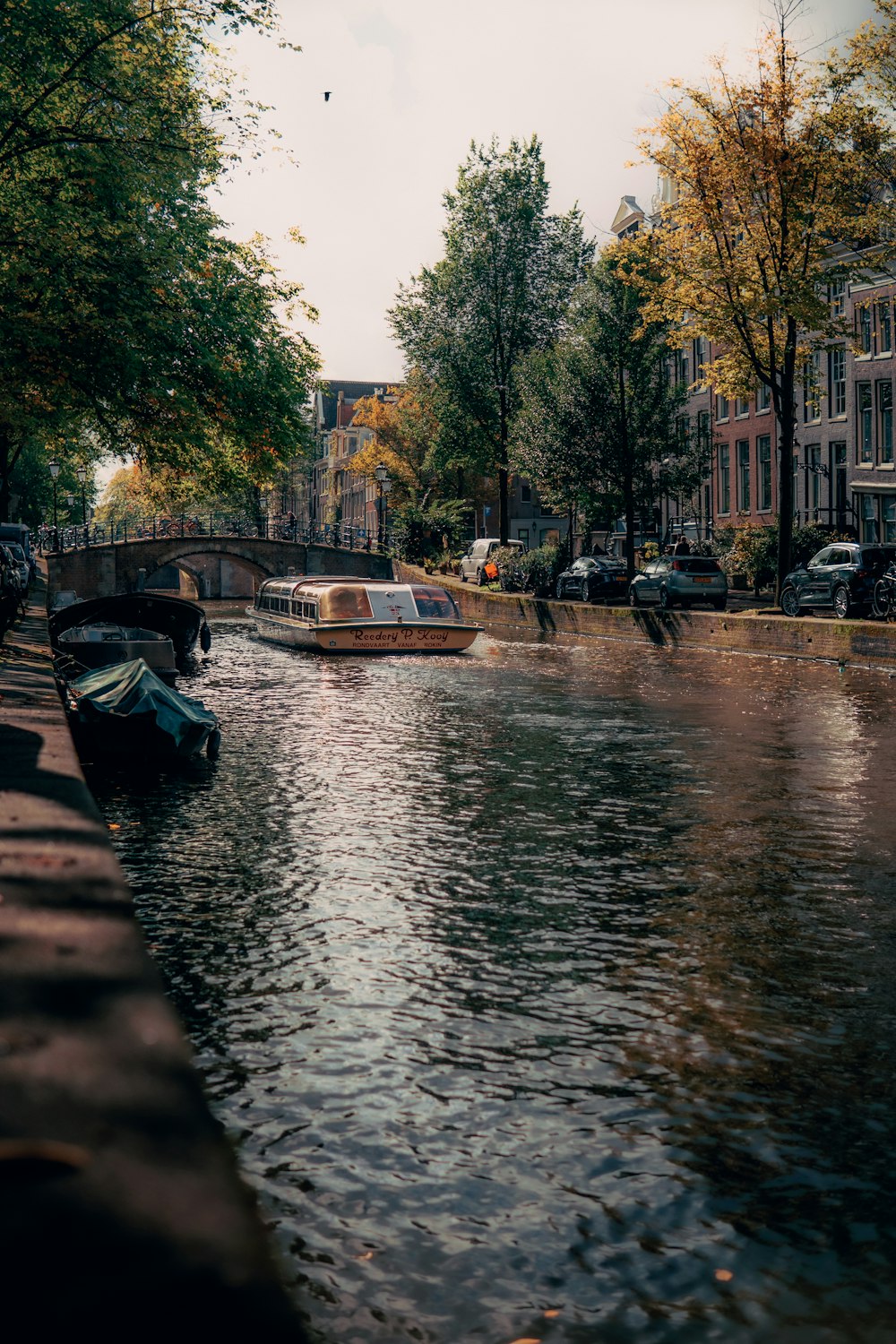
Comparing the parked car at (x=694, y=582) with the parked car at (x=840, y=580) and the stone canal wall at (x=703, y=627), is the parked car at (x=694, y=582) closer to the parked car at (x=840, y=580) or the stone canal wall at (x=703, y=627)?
the stone canal wall at (x=703, y=627)

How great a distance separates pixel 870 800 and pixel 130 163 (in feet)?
47.9

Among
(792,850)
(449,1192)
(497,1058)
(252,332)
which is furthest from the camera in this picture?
(252,332)

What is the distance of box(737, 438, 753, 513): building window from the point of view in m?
53.2

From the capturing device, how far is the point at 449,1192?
16.6 ft

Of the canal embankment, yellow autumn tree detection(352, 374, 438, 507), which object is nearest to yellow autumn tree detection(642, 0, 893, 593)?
the canal embankment

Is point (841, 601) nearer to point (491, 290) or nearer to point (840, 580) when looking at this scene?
point (840, 580)

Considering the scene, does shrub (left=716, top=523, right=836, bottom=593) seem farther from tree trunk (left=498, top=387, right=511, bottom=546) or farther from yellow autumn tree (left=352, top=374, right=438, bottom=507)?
yellow autumn tree (left=352, top=374, right=438, bottom=507)

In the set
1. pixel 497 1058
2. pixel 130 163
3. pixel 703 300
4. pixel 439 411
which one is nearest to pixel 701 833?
pixel 497 1058

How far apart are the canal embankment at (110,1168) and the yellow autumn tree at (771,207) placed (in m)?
30.7

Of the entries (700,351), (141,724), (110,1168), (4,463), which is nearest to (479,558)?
(700,351)

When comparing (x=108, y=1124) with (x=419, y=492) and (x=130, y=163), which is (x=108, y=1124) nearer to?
(x=130, y=163)

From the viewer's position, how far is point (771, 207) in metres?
33.2

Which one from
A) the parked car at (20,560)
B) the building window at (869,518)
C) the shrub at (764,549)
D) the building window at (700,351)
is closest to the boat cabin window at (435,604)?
the parked car at (20,560)

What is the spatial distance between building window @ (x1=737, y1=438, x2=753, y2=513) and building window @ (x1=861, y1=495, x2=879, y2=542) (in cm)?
756
